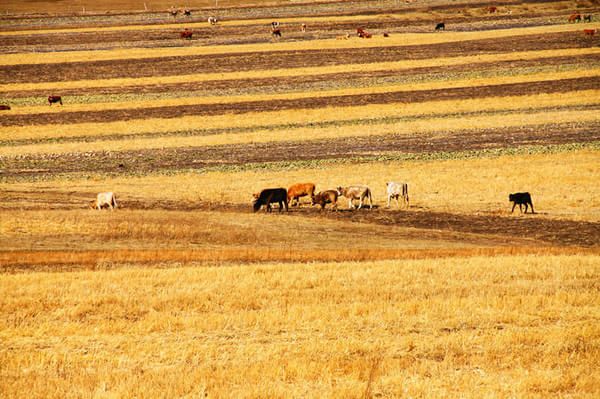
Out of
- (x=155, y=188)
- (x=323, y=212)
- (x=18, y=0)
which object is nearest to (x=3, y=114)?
(x=155, y=188)

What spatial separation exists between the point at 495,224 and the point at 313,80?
45.4 metres

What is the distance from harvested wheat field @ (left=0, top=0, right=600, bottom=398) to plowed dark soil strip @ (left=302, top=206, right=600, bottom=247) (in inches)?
7.5

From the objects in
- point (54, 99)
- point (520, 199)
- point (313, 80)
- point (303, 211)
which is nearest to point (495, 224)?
point (520, 199)

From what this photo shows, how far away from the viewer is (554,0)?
118 meters

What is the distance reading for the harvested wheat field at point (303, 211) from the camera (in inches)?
572

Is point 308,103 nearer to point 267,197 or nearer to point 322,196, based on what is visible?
point 322,196

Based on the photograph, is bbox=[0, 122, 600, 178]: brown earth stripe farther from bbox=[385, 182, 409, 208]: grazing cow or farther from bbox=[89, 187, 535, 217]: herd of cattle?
bbox=[385, 182, 409, 208]: grazing cow

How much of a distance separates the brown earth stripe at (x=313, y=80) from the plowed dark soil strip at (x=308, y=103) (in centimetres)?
521

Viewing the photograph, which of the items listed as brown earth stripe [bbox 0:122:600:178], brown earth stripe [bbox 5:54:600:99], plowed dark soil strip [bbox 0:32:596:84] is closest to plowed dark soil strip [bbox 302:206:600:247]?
brown earth stripe [bbox 0:122:600:178]

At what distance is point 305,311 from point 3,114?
56440mm

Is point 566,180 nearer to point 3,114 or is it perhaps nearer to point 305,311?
point 305,311

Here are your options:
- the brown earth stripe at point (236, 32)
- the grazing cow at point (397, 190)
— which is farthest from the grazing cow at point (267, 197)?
the brown earth stripe at point (236, 32)

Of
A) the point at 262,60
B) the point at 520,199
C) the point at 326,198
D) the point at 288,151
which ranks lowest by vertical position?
the point at 520,199

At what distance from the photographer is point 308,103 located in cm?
7056
